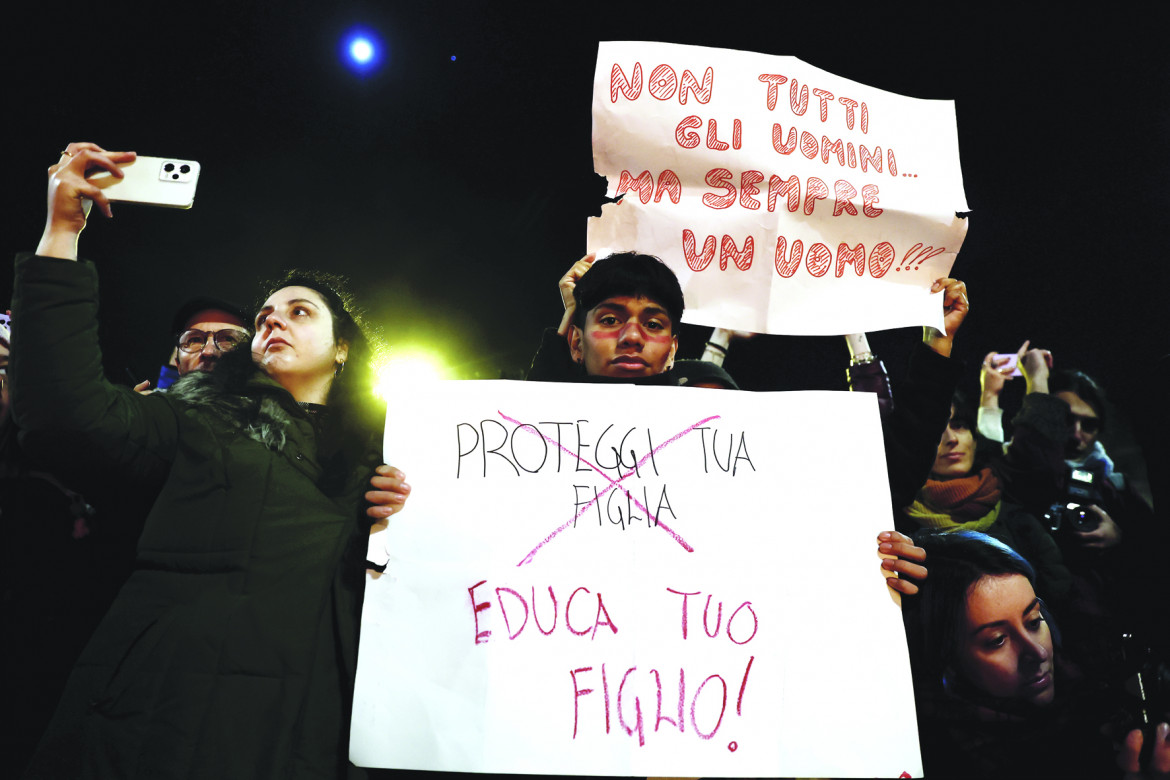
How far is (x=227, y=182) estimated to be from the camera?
2559 millimetres

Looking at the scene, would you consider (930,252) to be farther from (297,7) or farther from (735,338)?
(297,7)

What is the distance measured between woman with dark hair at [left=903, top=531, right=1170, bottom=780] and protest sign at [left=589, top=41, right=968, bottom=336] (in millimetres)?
738

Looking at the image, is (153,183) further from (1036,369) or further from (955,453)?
(1036,369)

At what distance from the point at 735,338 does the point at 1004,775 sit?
4.65ft

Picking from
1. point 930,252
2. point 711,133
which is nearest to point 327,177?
point 711,133

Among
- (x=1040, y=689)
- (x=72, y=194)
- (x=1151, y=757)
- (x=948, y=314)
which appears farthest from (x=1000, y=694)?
(x=72, y=194)

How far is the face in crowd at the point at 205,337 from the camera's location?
189 cm

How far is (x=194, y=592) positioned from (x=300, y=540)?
0.19 metres

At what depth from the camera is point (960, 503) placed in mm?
2193

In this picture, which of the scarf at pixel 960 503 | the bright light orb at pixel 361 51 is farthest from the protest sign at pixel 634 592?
the bright light orb at pixel 361 51

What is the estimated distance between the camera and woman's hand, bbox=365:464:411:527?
1.15m

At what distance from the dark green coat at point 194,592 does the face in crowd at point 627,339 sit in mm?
623

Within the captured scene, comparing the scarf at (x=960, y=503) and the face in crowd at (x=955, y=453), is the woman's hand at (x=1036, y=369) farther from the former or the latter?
the scarf at (x=960, y=503)

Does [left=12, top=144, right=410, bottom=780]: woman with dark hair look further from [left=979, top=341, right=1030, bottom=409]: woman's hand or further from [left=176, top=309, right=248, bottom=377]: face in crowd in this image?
[left=979, top=341, right=1030, bottom=409]: woman's hand
